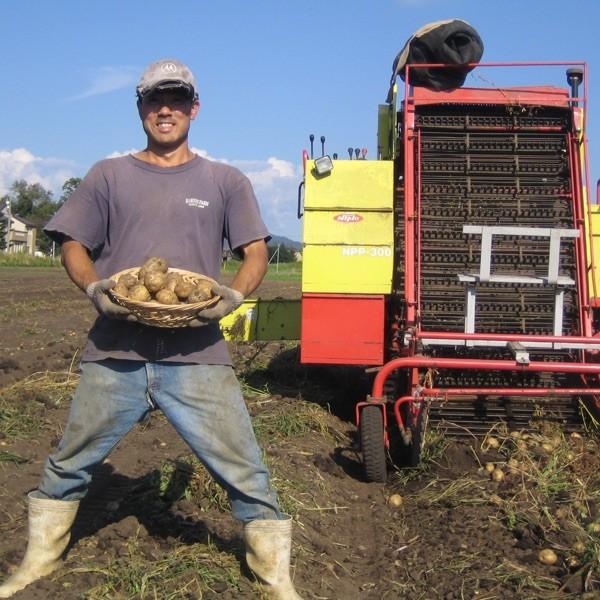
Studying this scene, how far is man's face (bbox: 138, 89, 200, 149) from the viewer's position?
3.83 metres

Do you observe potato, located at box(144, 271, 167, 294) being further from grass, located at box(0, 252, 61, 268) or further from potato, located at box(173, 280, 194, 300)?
grass, located at box(0, 252, 61, 268)

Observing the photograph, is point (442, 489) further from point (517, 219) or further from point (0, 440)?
point (0, 440)

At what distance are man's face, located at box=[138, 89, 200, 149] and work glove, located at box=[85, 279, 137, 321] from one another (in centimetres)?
68

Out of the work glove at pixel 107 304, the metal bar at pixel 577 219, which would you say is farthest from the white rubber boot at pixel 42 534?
the metal bar at pixel 577 219

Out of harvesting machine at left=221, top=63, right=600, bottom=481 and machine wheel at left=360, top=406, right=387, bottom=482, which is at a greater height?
harvesting machine at left=221, top=63, right=600, bottom=481

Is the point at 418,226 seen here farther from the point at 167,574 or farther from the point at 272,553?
the point at 167,574

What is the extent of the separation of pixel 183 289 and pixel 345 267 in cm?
342

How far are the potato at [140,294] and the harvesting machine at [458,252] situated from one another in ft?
9.52

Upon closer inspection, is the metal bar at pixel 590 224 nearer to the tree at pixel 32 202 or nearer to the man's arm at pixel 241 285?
the man's arm at pixel 241 285

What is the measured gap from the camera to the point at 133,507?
4.92 m

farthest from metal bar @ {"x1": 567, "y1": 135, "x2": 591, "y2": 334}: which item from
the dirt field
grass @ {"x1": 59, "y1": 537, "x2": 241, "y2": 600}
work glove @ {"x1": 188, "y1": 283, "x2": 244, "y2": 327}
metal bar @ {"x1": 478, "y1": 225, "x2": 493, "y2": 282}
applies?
work glove @ {"x1": 188, "y1": 283, "x2": 244, "y2": 327}

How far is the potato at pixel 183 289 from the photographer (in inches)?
141

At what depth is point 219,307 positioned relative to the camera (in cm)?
358

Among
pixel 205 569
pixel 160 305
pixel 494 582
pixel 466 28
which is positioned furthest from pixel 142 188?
pixel 466 28
